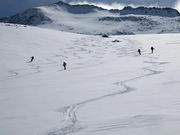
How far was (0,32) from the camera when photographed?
217 ft

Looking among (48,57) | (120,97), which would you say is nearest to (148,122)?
(120,97)

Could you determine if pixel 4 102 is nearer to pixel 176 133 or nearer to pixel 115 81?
pixel 115 81

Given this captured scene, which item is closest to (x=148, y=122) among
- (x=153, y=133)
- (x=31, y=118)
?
(x=153, y=133)

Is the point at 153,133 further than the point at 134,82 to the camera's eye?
No

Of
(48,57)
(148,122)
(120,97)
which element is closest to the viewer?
(148,122)

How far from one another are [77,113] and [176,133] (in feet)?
19.2

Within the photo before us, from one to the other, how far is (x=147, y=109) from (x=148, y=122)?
2.34 metres

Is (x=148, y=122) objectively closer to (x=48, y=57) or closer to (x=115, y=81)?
(x=115, y=81)

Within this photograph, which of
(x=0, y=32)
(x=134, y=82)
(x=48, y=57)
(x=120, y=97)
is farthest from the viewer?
(x=0, y=32)

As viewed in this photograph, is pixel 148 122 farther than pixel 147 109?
No

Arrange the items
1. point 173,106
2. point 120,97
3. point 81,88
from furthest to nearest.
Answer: point 81,88 → point 120,97 → point 173,106

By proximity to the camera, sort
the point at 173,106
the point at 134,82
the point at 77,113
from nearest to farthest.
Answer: the point at 173,106 < the point at 77,113 < the point at 134,82

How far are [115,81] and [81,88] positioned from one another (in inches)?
144

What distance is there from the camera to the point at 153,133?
432 inches
